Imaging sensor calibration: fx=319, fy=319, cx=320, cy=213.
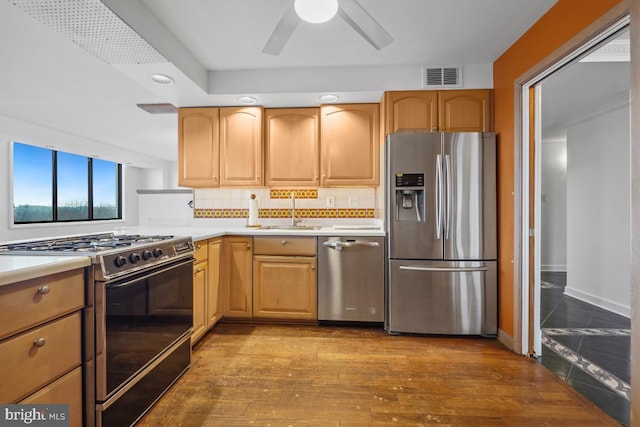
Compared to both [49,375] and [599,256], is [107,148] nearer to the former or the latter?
[49,375]

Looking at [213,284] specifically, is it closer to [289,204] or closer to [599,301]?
[289,204]

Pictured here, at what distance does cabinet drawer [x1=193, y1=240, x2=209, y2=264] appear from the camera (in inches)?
95.3

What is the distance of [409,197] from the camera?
278 centimetres

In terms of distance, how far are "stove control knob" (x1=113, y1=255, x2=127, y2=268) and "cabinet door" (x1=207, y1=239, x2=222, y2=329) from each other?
1.14 metres

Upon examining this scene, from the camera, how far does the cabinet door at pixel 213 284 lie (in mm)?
2645

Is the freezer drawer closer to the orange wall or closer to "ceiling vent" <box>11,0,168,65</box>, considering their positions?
the orange wall

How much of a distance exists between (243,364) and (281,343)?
0.42 metres

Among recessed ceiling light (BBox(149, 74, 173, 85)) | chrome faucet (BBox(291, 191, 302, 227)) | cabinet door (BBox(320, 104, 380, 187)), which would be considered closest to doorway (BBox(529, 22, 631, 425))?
cabinet door (BBox(320, 104, 380, 187))

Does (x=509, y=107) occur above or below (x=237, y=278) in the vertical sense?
above

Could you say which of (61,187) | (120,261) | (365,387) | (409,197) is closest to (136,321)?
(120,261)

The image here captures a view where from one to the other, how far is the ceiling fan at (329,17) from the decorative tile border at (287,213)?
195cm

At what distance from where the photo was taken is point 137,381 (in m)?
1.61

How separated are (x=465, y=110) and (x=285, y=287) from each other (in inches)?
88.9

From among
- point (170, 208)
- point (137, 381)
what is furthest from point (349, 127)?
point (170, 208)
